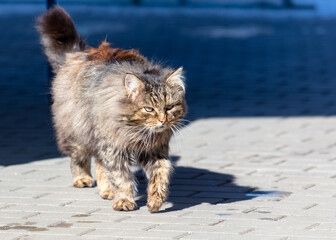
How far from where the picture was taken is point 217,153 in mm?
7855

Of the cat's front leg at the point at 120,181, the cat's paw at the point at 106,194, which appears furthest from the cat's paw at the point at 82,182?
the cat's front leg at the point at 120,181

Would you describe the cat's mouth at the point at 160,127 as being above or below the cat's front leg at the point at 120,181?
above

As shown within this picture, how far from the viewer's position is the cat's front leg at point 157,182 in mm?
5695

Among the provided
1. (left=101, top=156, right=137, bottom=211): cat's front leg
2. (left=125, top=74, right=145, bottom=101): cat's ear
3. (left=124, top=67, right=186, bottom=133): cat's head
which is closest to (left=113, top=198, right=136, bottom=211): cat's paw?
(left=101, top=156, right=137, bottom=211): cat's front leg

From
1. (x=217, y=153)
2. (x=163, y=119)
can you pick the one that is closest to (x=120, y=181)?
(x=163, y=119)

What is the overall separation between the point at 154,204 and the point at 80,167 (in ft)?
3.74

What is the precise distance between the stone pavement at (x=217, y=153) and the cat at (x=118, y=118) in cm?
20

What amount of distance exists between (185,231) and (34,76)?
8.33m

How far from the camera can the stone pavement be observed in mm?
5367

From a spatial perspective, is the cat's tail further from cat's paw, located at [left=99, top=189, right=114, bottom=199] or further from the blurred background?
cat's paw, located at [left=99, top=189, right=114, bottom=199]

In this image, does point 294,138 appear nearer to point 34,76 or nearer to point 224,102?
point 224,102

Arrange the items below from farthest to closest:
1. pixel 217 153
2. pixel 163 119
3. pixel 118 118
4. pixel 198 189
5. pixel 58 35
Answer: pixel 217 153
pixel 58 35
pixel 198 189
pixel 118 118
pixel 163 119

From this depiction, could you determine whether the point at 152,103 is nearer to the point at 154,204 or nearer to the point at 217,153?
the point at 154,204

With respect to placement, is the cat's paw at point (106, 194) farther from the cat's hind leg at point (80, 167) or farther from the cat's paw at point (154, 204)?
the cat's paw at point (154, 204)
